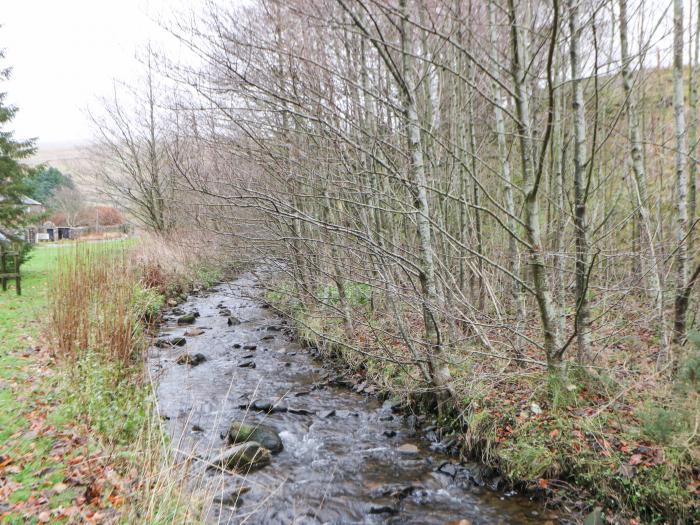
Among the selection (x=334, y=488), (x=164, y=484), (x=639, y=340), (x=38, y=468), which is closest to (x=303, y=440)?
(x=334, y=488)

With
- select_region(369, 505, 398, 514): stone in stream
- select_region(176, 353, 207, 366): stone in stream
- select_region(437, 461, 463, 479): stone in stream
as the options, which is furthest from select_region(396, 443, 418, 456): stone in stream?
select_region(176, 353, 207, 366): stone in stream

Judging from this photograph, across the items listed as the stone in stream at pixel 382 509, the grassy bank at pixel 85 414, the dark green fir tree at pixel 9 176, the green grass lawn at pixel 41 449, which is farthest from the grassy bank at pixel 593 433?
the dark green fir tree at pixel 9 176

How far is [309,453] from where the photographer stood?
4.88 metres

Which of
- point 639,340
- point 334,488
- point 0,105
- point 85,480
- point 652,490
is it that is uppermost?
point 0,105

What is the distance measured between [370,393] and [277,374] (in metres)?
1.81

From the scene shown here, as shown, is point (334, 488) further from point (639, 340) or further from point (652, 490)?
point (639, 340)

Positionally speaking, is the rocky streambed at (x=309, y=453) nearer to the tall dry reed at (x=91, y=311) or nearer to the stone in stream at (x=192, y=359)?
the stone in stream at (x=192, y=359)

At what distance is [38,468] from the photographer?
3447 millimetres

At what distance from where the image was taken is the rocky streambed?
3.79 meters

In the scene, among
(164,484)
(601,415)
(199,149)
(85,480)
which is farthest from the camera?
(199,149)

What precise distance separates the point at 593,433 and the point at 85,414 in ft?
15.8

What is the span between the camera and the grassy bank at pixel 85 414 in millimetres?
2994

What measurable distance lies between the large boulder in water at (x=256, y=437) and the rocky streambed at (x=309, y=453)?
13 mm

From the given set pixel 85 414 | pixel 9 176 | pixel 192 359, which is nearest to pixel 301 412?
pixel 85 414
